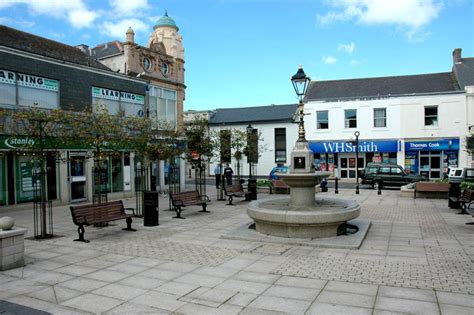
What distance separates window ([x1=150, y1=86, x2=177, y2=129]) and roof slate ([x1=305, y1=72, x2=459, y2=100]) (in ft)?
51.5

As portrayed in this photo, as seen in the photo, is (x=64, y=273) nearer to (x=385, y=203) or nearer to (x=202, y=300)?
(x=202, y=300)

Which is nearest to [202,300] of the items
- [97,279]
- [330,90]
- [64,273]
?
[97,279]

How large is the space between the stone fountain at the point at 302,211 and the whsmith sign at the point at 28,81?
12.1 meters

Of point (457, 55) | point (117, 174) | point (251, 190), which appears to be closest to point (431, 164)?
point (457, 55)

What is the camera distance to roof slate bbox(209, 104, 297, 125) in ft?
134

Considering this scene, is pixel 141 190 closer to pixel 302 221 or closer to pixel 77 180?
pixel 77 180

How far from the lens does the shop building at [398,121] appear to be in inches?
1293

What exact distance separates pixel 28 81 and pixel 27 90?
0.40m

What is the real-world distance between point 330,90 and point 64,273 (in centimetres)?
3465

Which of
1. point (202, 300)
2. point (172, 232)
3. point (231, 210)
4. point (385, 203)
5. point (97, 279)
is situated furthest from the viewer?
point (385, 203)

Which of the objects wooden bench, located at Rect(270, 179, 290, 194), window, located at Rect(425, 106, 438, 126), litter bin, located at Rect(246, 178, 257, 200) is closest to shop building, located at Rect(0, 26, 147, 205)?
litter bin, located at Rect(246, 178, 257, 200)

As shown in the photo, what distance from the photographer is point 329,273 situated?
705 cm

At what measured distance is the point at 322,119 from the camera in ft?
122

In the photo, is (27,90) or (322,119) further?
(322,119)
